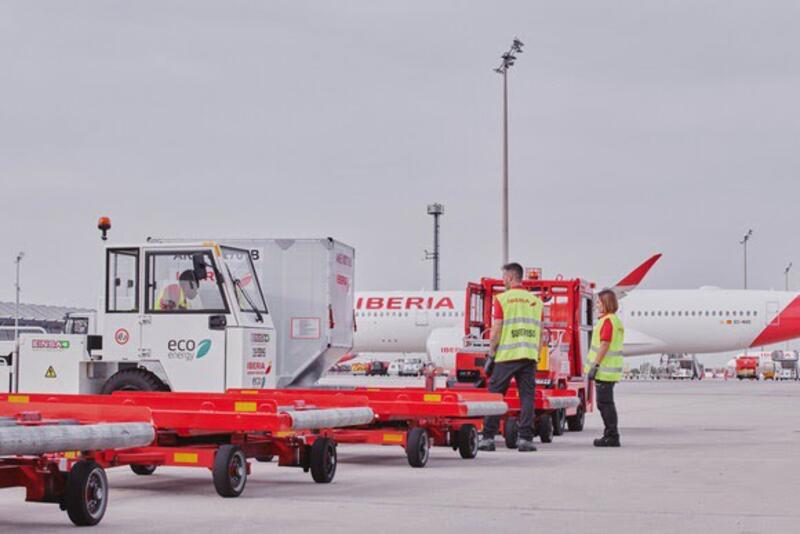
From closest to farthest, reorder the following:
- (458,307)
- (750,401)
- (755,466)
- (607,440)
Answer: (755,466) < (607,440) < (750,401) < (458,307)

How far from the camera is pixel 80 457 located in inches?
319

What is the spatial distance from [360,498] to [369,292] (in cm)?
4537

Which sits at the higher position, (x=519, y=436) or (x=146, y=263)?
(x=146, y=263)

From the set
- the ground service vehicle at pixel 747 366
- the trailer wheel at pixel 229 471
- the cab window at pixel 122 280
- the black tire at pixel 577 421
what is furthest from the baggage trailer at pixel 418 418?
the ground service vehicle at pixel 747 366

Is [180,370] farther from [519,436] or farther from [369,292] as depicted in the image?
[369,292]

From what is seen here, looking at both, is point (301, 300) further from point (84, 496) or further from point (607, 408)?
point (84, 496)

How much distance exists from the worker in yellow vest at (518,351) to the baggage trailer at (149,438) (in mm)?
2696

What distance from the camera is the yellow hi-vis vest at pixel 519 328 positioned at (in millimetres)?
14062

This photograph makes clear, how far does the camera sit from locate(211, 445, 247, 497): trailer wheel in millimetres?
9062

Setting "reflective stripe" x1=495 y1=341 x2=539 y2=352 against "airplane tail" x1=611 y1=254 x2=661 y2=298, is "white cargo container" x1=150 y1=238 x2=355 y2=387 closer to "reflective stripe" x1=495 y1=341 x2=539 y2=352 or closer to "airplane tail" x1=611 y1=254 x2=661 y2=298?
"reflective stripe" x1=495 y1=341 x2=539 y2=352

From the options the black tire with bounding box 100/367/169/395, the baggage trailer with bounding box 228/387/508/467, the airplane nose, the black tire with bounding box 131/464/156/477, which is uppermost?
the airplane nose

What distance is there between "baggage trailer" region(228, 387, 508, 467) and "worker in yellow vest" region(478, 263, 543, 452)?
0.67 m

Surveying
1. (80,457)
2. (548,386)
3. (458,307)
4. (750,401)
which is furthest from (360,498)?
(458,307)

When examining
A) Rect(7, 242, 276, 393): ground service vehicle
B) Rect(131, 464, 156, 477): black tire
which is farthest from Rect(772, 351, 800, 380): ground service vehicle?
Rect(131, 464, 156, 477): black tire
